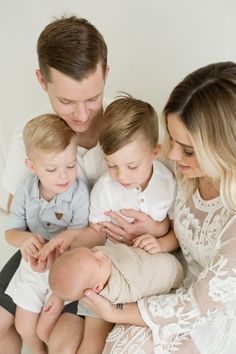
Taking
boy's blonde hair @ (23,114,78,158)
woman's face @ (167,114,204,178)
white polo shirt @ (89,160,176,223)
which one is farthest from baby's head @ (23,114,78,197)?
woman's face @ (167,114,204,178)

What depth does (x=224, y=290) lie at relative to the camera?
4.04 ft

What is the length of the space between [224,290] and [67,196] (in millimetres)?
598

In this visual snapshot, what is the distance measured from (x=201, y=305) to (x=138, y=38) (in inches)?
40.7

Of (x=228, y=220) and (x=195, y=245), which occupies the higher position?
(x=228, y=220)

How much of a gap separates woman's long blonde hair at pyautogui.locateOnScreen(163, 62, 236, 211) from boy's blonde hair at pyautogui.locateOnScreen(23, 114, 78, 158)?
37 centimetres

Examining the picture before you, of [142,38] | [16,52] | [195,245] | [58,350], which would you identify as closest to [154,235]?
[195,245]

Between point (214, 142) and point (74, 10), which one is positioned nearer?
point (214, 142)

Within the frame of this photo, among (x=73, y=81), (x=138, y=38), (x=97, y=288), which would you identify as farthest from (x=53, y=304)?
(x=138, y=38)

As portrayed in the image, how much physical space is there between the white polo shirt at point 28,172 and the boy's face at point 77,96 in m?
0.10

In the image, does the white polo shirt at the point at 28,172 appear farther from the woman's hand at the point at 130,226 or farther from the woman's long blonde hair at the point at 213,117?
the woman's long blonde hair at the point at 213,117

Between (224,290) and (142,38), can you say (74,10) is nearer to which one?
(142,38)

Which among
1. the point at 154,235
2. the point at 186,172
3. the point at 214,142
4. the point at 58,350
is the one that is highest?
the point at 214,142

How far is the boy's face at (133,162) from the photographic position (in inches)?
55.3

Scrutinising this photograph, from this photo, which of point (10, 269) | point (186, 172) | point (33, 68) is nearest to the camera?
point (186, 172)
